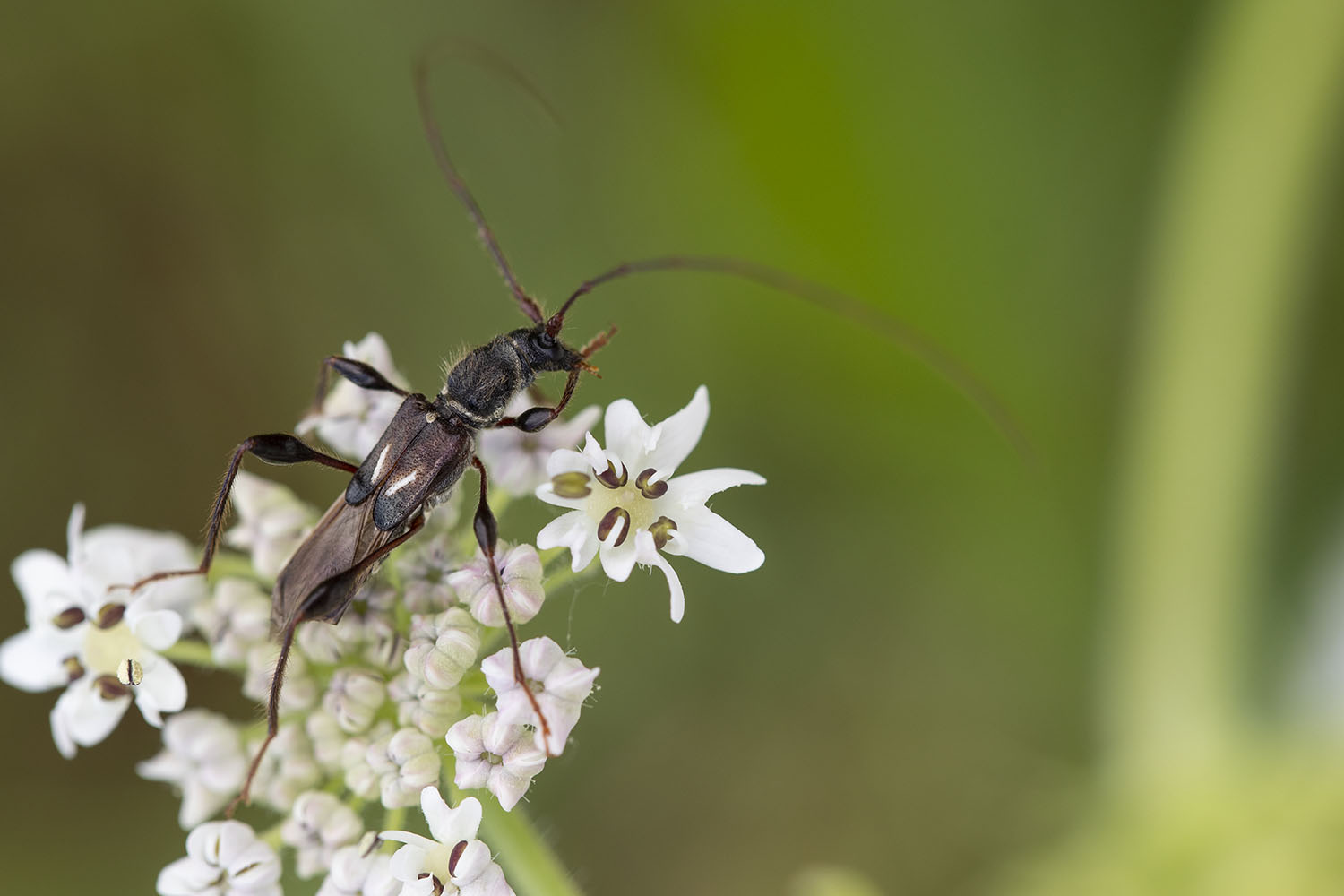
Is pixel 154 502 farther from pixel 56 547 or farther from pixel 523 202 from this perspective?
pixel 523 202

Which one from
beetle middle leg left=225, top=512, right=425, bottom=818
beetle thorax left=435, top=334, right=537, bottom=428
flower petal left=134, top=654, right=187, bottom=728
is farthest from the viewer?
beetle thorax left=435, top=334, right=537, bottom=428

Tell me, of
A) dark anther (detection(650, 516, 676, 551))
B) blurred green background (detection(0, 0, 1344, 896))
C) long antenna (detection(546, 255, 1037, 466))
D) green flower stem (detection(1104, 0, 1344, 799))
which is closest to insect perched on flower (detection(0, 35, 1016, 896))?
dark anther (detection(650, 516, 676, 551))

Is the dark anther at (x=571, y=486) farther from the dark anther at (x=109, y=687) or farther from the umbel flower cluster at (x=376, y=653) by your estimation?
the dark anther at (x=109, y=687)

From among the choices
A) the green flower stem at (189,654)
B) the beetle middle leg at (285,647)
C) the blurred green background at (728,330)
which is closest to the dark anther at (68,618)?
the green flower stem at (189,654)

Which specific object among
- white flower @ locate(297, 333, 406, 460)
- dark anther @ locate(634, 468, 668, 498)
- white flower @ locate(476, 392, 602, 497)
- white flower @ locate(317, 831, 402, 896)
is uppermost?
white flower @ locate(297, 333, 406, 460)

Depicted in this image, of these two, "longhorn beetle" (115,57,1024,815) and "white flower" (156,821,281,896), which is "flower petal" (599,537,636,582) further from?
"white flower" (156,821,281,896)

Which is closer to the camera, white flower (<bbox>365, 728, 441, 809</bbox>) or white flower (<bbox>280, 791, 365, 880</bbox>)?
white flower (<bbox>365, 728, 441, 809</bbox>)

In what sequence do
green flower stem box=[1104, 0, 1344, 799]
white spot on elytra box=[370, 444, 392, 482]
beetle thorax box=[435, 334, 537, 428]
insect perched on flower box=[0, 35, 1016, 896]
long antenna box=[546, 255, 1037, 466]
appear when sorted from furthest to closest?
long antenna box=[546, 255, 1037, 466] < green flower stem box=[1104, 0, 1344, 799] < beetle thorax box=[435, 334, 537, 428] < white spot on elytra box=[370, 444, 392, 482] < insect perched on flower box=[0, 35, 1016, 896]

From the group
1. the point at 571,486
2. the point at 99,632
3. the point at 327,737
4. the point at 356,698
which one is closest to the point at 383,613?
the point at 356,698
